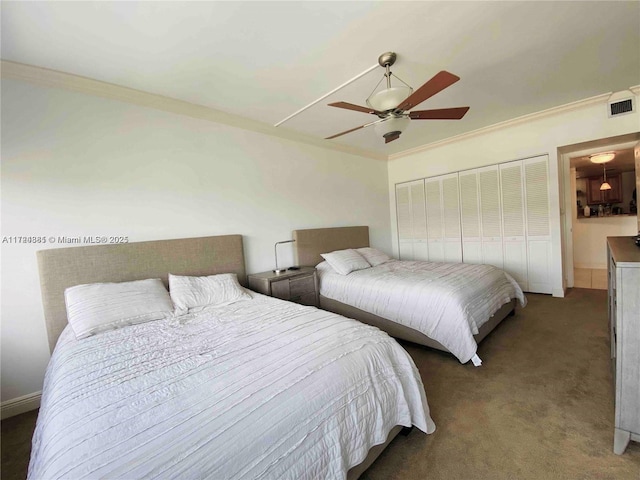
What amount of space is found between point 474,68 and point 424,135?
5.84 ft

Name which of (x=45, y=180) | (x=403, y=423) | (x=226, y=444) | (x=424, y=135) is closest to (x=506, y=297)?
(x=403, y=423)

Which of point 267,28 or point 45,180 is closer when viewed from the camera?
point 267,28

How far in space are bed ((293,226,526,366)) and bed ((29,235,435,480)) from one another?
0.95 m

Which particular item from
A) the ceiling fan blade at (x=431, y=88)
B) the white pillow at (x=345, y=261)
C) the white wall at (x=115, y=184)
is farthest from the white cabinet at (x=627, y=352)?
the white wall at (x=115, y=184)

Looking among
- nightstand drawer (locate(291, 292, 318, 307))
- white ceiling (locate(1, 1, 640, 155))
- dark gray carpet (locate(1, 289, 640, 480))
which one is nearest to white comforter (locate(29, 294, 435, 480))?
dark gray carpet (locate(1, 289, 640, 480))

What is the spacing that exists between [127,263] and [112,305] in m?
0.53

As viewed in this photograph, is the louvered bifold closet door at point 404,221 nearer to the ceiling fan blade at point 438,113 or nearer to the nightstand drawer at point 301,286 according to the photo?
the nightstand drawer at point 301,286

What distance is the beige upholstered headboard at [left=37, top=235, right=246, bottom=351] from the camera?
1999mm

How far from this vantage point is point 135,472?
2.39 ft

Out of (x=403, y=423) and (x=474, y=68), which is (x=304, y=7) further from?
(x=403, y=423)

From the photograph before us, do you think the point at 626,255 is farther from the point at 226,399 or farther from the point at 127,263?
the point at 127,263

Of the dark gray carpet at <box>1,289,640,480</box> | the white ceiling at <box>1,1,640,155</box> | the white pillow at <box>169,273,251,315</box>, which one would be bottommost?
the dark gray carpet at <box>1,289,640,480</box>

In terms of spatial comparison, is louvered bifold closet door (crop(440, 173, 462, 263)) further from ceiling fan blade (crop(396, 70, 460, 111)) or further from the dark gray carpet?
ceiling fan blade (crop(396, 70, 460, 111))

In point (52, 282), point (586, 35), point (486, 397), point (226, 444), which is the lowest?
point (486, 397)
